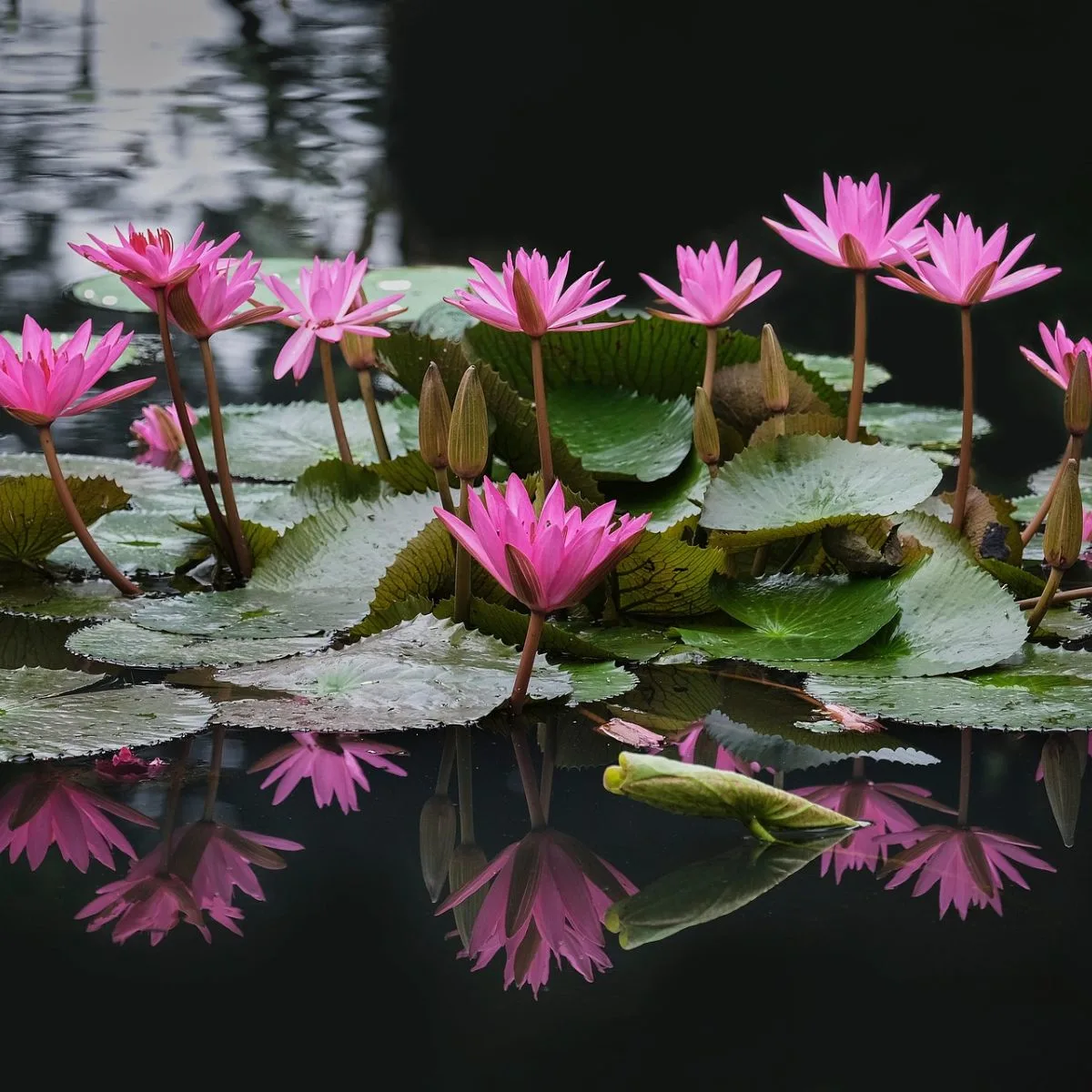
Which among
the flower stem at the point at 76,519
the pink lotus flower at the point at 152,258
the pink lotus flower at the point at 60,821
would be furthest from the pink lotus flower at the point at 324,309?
the pink lotus flower at the point at 60,821

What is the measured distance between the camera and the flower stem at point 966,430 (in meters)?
1.10

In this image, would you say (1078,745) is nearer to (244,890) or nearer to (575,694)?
(575,694)

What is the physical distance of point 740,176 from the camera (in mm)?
3891

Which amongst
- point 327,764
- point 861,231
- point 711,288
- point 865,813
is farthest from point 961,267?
point 327,764

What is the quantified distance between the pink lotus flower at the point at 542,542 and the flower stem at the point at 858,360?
1.42ft

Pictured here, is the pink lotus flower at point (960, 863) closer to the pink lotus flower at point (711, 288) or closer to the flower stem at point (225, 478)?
the pink lotus flower at point (711, 288)

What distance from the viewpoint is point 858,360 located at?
3.89 feet

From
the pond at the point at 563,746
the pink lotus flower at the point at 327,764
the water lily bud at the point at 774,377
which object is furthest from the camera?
the water lily bud at the point at 774,377

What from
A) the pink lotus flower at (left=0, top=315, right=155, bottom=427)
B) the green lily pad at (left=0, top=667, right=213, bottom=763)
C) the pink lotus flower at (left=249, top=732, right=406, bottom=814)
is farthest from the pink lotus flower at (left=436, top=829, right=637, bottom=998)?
the pink lotus flower at (left=0, top=315, right=155, bottom=427)

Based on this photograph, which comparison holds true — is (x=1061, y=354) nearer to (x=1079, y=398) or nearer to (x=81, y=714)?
(x=1079, y=398)

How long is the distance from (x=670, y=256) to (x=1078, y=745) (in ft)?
8.04

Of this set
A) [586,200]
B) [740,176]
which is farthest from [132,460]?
[740,176]

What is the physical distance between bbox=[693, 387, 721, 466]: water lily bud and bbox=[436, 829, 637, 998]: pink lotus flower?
0.48 meters

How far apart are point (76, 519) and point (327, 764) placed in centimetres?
39
